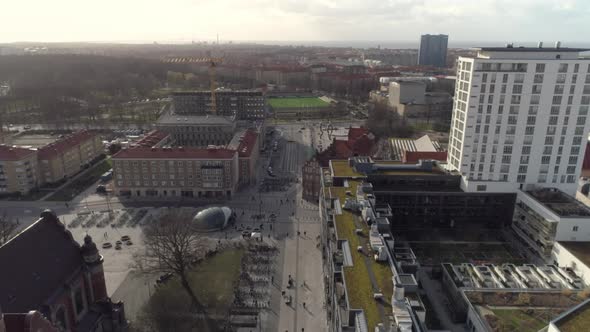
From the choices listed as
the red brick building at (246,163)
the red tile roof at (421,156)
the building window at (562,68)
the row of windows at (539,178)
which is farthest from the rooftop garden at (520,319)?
the red brick building at (246,163)

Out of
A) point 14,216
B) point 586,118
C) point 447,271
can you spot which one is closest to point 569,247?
point 447,271

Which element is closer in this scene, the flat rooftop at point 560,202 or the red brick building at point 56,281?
the red brick building at point 56,281

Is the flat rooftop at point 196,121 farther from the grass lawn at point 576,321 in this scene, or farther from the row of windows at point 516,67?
the grass lawn at point 576,321

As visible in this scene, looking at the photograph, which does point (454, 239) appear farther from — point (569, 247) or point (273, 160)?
point (273, 160)

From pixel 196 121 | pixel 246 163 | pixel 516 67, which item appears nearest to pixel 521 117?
pixel 516 67

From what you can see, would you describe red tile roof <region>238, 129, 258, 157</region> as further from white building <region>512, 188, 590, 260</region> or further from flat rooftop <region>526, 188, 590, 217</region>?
flat rooftop <region>526, 188, 590, 217</region>

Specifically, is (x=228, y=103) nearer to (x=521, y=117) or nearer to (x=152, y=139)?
(x=152, y=139)
